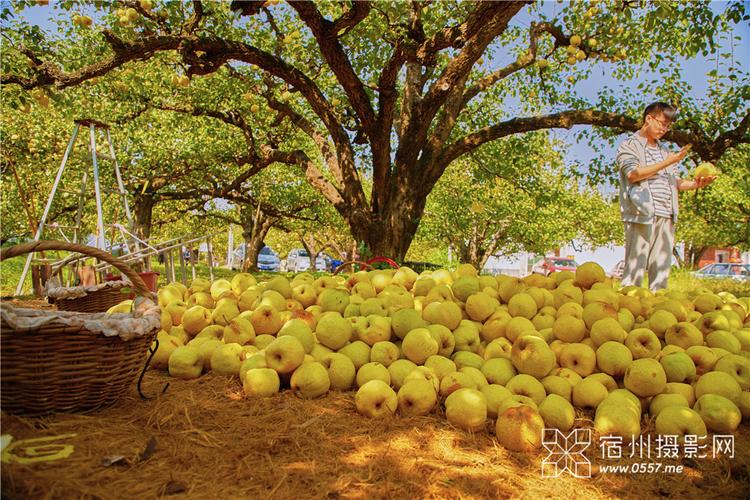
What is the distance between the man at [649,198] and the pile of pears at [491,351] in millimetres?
1506

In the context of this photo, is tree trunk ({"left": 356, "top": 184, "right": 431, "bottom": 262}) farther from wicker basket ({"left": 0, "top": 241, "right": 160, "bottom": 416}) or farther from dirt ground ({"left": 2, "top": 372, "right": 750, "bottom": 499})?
wicker basket ({"left": 0, "top": 241, "right": 160, "bottom": 416})

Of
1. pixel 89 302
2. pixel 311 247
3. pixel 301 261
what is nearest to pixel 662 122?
pixel 89 302

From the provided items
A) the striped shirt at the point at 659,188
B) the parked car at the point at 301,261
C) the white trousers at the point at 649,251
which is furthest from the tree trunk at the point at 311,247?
the striped shirt at the point at 659,188

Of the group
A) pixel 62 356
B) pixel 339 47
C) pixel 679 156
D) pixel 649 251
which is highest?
pixel 339 47

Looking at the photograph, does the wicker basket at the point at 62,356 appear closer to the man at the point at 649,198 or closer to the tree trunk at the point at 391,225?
the man at the point at 649,198

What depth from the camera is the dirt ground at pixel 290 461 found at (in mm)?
1518

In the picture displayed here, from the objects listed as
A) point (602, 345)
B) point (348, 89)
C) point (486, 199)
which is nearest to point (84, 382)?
point (602, 345)

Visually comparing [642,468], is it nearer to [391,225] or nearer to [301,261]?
[391,225]

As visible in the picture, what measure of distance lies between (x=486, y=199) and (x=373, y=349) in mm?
16117

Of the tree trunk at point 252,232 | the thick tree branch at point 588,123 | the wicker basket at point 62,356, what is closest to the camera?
the wicker basket at point 62,356

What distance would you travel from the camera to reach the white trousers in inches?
194

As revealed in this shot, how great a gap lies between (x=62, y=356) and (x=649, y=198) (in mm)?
5125

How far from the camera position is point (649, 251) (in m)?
5.01

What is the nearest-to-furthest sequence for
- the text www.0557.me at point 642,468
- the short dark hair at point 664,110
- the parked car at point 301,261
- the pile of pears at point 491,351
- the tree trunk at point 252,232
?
the text www.0557.me at point 642,468 < the pile of pears at point 491,351 < the short dark hair at point 664,110 < the tree trunk at point 252,232 < the parked car at point 301,261
